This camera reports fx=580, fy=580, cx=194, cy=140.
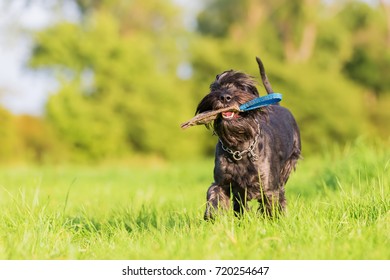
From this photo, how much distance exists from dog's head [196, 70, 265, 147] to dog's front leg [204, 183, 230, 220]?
45 cm

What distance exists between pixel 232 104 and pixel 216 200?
890 mm

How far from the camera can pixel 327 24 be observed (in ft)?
100

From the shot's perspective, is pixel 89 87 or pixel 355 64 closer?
pixel 89 87

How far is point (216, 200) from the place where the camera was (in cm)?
516

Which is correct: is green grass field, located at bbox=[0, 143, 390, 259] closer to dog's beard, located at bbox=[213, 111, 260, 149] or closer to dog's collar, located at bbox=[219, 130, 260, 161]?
dog's collar, located at bbox=[219, 130, 260, 161]

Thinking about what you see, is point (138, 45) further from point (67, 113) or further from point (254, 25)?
point (254, 25)

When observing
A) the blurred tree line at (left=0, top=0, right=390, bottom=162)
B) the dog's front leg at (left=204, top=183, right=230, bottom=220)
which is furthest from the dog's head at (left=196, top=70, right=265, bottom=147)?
the blurred tree line at (left=0, top=0, right=390, bottom=162)

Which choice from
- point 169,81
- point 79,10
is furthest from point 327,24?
point 79,10

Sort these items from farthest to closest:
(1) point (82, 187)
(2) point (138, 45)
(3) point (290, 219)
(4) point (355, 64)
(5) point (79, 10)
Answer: (4) point (355, 64)
(5) point (79, 10)
(2) point (138, 45)
(1) point (82, 187)
(3) point (290, 219)

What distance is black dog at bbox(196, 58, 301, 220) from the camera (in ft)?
16.2

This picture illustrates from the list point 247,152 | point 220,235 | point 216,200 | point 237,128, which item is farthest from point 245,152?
point 220,235

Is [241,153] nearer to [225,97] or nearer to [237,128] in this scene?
[237,128]

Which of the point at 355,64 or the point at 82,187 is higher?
the point at 355,64

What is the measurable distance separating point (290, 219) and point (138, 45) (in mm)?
21703
